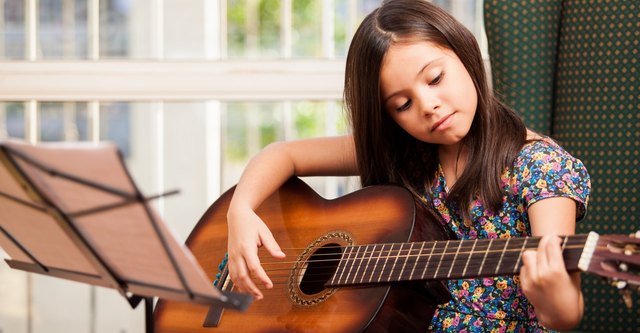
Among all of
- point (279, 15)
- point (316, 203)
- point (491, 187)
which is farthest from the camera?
point (279, 15)

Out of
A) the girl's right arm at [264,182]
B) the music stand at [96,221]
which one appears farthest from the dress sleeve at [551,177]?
the music stand at [96,221]

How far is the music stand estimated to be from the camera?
2.48ft

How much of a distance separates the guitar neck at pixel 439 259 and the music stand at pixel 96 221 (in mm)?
375

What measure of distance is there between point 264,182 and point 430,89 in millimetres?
503

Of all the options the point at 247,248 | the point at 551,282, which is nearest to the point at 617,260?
the point at 551,282

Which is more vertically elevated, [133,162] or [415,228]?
[415,228]

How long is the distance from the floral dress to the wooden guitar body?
0.36 ft

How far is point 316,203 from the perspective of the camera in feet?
4.74

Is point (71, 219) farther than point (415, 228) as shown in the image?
No

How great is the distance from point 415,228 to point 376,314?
190mm

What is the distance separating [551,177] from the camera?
1135mm

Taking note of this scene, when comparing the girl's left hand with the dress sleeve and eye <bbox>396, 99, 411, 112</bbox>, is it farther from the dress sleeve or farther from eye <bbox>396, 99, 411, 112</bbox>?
eye <bbox>396, 99, 411, 112</bbox>

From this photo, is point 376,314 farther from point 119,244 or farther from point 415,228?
point 119,244

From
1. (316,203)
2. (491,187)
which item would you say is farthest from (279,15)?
(491,187)
